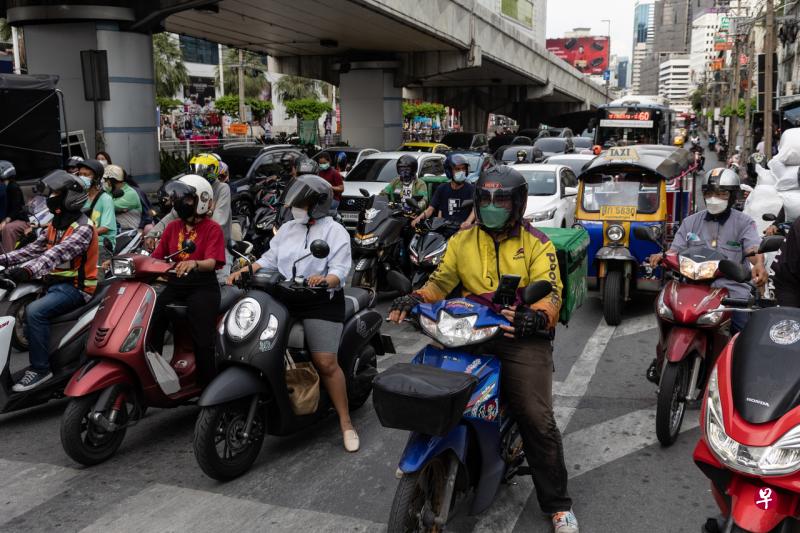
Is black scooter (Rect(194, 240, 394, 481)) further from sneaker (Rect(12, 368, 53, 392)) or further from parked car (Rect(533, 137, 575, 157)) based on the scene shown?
parked car (Rect(533, 137, 575, 157))

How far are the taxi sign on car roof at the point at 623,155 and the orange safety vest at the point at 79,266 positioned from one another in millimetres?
6698

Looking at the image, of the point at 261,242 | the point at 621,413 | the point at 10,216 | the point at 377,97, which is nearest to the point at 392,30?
the point at 377,97

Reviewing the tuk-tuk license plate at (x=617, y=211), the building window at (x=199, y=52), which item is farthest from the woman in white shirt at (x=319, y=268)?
the building window at (x=199, y=52)

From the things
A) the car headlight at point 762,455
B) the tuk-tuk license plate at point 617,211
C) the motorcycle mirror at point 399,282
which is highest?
the motorcycle mirror at point 399,282

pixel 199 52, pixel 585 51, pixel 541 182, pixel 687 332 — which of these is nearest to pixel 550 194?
pixel 541 182

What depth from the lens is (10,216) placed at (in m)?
10.5

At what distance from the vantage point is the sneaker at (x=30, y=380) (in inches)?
224

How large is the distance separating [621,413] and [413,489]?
3.08 meters

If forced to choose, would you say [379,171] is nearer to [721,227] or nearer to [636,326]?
[636,326]

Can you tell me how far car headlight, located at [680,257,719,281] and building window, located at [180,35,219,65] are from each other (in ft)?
246

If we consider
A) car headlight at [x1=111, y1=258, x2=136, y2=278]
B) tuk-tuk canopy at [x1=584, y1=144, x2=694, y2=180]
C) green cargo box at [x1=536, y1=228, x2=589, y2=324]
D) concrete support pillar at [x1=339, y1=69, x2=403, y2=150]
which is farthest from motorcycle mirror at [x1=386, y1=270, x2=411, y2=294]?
concrete support pillar at [x1=339, y1=69, x2=403, y2=150]

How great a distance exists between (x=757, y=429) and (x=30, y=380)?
4.84m

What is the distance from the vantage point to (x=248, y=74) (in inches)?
2788

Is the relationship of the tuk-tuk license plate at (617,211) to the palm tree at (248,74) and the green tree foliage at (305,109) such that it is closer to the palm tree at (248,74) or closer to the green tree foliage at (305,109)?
the green tree foliage at (305,109)
